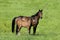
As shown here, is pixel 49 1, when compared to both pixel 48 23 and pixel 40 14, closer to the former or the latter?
pixel 48 23

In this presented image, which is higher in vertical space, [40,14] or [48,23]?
[40,14]

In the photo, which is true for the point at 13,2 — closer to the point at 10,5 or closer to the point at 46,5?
the point at 10,5

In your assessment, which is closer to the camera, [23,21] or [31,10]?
[23,21]

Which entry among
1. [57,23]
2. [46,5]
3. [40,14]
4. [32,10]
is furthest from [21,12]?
[40,14]

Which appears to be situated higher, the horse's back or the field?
the horse's back

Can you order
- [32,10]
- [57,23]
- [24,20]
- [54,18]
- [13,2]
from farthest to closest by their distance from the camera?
[13,2] → [32,10] → [54,18] → [57,23] → [24,20]

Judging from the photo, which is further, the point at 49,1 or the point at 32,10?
the point at 49,1

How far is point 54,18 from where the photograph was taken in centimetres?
3281

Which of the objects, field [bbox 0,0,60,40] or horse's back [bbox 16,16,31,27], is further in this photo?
field [bbox 0,0,60,40]

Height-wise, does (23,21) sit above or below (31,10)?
above

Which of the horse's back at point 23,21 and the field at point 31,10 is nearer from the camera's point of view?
the horse's back at point 23,21

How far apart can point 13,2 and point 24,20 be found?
2058 centimetres

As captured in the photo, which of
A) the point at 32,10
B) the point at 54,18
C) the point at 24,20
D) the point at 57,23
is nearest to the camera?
the point at 24,20

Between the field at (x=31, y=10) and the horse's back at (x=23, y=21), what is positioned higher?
the horse's back at (x=23, y=21)
